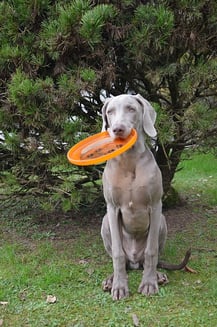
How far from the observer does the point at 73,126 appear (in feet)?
13.5

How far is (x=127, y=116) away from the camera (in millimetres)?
3410

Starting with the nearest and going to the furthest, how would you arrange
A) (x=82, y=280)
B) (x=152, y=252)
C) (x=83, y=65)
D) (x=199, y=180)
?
(x=152, y=252) < (x=82, y=280) < (x=83, y=65) < (x=199, y=180)

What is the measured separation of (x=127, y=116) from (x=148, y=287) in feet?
4.26

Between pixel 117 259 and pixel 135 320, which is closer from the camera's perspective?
pixel 135 320

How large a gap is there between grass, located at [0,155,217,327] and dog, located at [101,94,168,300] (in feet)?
0.44

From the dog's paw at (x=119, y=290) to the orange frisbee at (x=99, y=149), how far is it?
3.07ft

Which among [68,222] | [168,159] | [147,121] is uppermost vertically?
[147,121]

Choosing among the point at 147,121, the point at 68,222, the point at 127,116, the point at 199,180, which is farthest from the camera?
the point at 199,180

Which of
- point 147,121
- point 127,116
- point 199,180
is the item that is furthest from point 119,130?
point 199,180

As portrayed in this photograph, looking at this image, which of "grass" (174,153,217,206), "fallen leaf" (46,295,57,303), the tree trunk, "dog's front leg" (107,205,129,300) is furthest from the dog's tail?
"grass" (174,153,217,206)

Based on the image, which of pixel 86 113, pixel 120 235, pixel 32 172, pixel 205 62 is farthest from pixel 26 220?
pixel 205 62

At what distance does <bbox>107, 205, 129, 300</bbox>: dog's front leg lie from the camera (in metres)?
3.59

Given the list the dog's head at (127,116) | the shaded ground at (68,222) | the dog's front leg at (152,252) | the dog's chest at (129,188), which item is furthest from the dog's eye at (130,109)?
the shaded ground at (68,222)

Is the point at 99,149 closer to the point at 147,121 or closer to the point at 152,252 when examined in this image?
the point at 147,121
